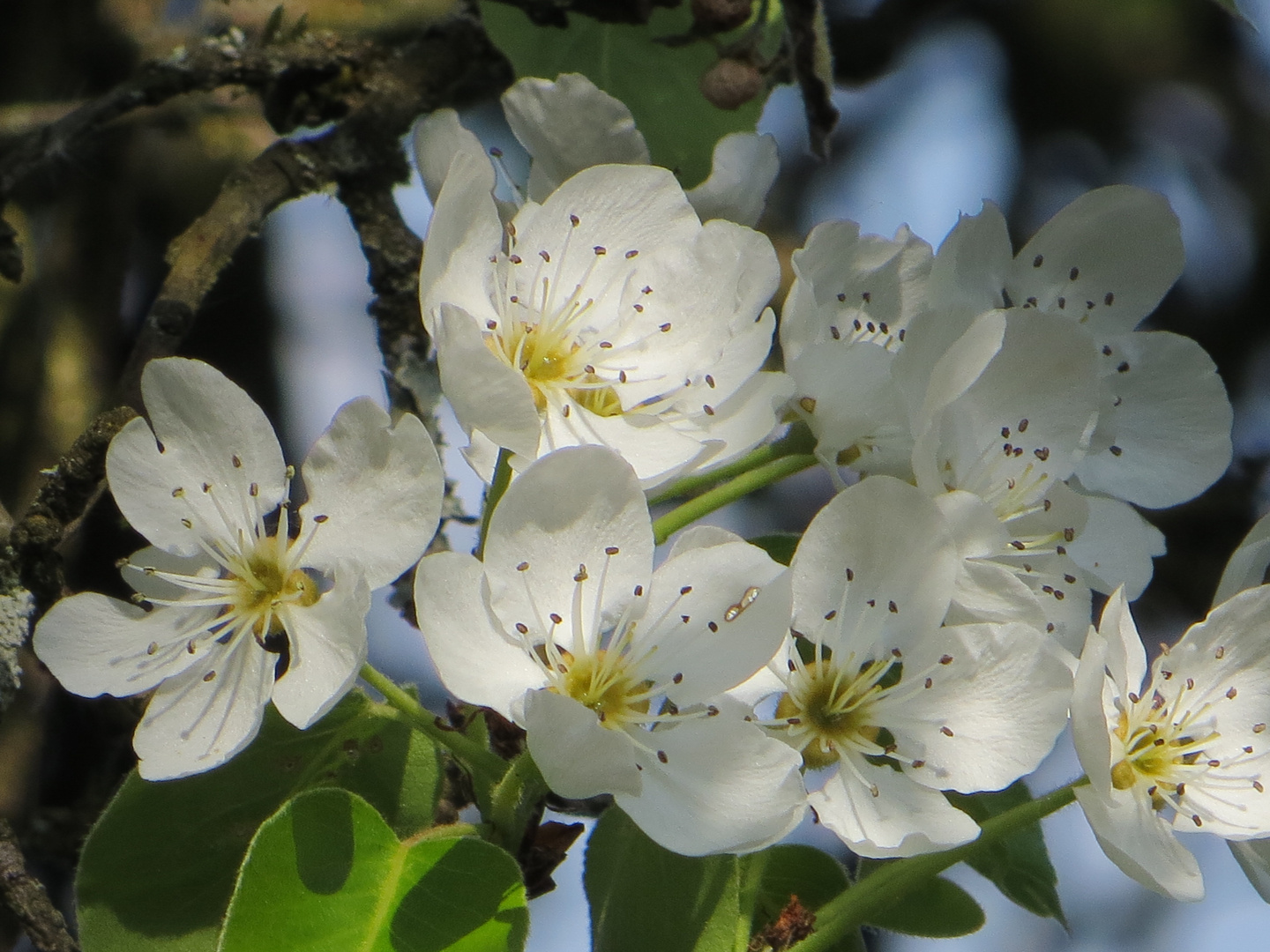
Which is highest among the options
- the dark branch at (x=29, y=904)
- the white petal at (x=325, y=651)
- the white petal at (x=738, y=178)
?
the white petal at (x=738, y=178)

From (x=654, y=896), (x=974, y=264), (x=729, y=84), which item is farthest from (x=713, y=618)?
(x=729, y=84)

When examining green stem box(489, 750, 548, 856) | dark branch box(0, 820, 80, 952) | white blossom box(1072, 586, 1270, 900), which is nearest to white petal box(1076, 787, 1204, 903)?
white blossom box(1072, 586, 1270, 900)

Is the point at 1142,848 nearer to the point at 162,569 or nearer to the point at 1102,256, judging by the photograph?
the point at 1102,256

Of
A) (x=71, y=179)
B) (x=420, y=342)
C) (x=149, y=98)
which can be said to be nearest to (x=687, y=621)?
(x=420, y=342)

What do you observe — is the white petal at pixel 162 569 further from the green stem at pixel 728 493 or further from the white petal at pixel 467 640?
the green stem at pixel 728 493

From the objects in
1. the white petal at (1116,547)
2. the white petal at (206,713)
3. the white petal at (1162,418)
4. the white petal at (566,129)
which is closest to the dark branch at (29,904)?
the white petal at (206,713)

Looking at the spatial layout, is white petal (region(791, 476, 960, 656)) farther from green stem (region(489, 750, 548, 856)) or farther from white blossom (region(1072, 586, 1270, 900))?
green stem (region(489, 750, 548, 856))
